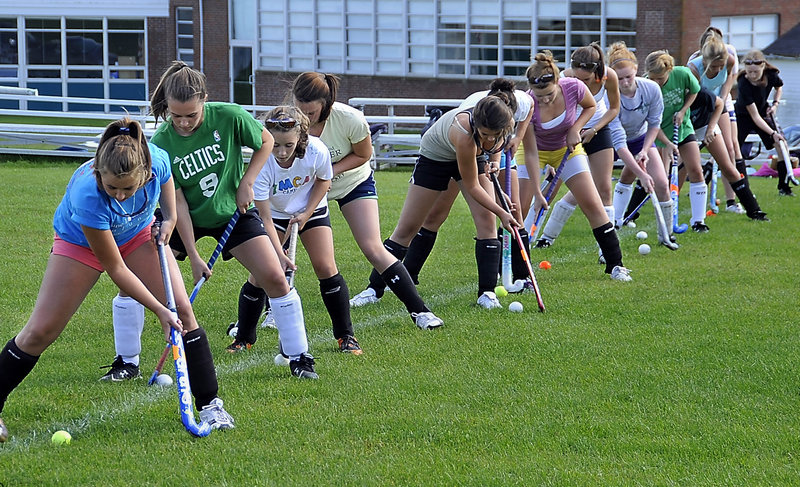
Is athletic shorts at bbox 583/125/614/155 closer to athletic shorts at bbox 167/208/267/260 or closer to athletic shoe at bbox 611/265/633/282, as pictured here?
athletic shoe at bbox 611/265/633/282

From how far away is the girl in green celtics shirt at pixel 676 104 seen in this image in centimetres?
1031

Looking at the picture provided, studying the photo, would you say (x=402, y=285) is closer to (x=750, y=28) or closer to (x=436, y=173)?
(x=436, y=173)

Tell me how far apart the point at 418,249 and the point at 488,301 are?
0.87 metres

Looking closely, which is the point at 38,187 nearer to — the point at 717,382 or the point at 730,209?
the point at 730,209

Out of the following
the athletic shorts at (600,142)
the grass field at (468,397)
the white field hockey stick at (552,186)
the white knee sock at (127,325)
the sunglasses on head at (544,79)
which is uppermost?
the sunglasses on head at (544,79)

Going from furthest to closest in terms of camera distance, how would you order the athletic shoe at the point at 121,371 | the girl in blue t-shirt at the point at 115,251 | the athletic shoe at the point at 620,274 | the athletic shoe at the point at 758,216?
the athletic shoe at the point at 758,216
the athletic shoe at the point at 620,274
the athletic shoe at the point at 121,371
the girl in blue t-shirt at the point at 115,251

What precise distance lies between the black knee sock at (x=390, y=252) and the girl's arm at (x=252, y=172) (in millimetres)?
2278

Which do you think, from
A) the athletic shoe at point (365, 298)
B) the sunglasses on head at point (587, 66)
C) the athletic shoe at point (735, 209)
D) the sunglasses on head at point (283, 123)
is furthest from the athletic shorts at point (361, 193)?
the athletic shoe at point (735, 209)

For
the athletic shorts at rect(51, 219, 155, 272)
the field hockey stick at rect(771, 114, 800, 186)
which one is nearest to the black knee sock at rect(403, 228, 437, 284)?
the athletic shorts at rect(51, 219, 155, 272)

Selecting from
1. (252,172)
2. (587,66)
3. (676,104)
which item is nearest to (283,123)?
(252,172)

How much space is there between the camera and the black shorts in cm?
734

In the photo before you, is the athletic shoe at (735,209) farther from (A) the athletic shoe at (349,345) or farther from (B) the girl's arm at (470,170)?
(A) the athletic shoe at (349,345)

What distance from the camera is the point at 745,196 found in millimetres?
12109

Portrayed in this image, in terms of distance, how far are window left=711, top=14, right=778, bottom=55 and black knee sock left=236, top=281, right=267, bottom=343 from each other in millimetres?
27035
